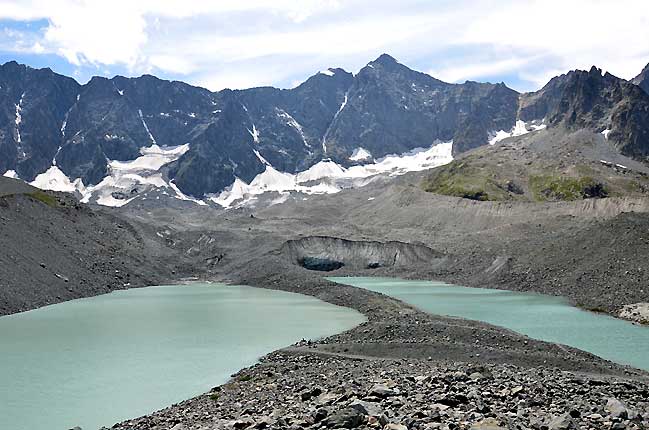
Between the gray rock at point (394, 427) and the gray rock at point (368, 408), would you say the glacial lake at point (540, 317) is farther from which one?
the gray rock at point (394, 427)

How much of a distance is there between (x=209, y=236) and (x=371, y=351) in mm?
89087

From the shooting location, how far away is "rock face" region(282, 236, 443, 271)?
115 meters

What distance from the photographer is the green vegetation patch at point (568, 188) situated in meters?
173

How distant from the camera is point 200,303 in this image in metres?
73.3

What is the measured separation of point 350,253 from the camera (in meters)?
121

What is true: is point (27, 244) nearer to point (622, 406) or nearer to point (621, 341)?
point (621, 341)

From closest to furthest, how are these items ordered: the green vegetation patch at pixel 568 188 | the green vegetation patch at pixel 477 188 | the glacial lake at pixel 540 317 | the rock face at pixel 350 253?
the glacial lake at pixel 540 317
the rock face at pixel 350 253
the green vegetation patch at pixel 568 188
the green vegetation patch at pixel 477 188

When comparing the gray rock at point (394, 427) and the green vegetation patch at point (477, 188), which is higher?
the green vegetation patch at point (477, 188)

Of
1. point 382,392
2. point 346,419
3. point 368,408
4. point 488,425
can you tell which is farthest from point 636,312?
point 346,419

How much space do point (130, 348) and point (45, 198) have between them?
6427 centimetres

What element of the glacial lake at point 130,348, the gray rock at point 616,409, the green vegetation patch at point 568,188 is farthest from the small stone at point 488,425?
the green vegetation patch at point 568,188

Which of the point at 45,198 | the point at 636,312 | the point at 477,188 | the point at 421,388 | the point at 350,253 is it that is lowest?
the point at 636,312

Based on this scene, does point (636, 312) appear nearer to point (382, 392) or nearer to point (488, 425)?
point (382, 392)

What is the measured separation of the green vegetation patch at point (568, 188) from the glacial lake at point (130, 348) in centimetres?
11426
